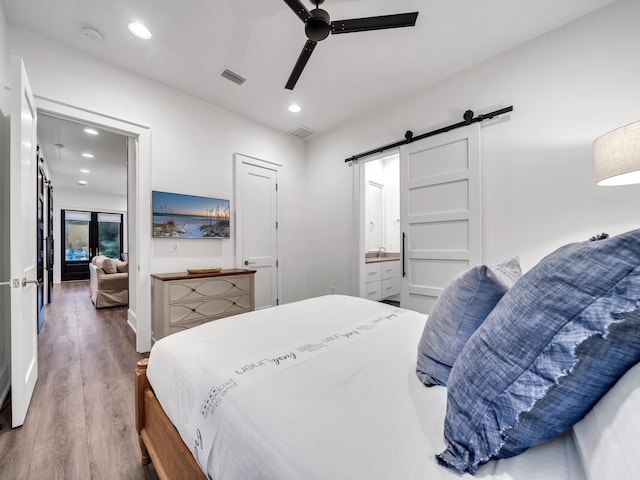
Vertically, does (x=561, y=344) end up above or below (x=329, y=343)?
above

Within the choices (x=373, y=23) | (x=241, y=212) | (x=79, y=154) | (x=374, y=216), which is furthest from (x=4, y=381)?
(x=374, y=216)

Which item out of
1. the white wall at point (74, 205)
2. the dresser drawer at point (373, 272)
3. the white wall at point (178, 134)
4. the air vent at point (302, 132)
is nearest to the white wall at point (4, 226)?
the white wall at point (178, 134)

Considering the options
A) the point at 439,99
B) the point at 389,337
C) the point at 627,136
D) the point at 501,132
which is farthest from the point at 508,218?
the point at 389,337

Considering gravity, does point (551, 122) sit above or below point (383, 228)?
above

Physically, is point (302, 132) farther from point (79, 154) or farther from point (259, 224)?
point (79, 154)

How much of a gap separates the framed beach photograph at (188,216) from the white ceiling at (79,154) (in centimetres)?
100

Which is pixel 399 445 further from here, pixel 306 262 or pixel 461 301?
pixel 306 262

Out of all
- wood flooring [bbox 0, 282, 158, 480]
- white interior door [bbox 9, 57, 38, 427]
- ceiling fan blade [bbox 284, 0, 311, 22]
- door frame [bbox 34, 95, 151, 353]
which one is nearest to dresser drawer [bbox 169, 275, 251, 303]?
door frame [bbox 34, 95, 151, 353]

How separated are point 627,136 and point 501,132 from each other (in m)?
1.12

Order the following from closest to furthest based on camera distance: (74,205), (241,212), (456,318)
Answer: (456,318) < (241,212) < (74,205)

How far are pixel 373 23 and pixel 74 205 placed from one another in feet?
32.5

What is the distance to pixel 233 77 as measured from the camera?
2889 millimetres

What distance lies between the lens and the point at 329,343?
1.25 meters

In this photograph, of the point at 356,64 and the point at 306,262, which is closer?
the point at 356,64
